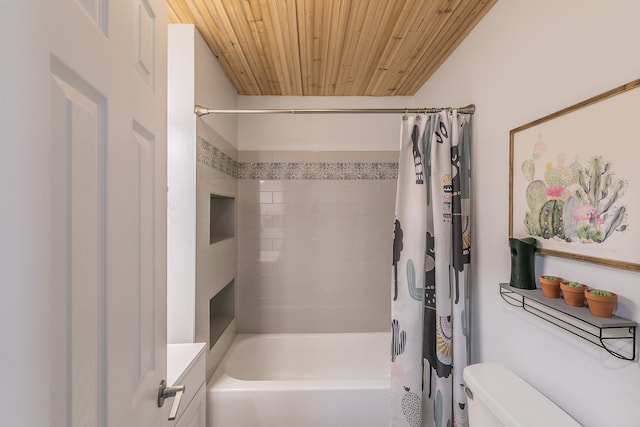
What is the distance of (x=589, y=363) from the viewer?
3.06 feet

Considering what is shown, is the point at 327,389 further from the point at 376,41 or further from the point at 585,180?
the point at 376,41

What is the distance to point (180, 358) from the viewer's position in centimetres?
141

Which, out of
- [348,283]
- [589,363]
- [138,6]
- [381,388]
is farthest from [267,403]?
[138,6]

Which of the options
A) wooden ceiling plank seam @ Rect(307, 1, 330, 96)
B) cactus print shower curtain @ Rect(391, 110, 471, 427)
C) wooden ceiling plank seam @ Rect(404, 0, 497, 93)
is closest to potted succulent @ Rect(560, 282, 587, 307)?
cactus print shower curtain @ Rect(391, 110, 471, 427)

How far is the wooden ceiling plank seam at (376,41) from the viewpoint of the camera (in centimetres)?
146

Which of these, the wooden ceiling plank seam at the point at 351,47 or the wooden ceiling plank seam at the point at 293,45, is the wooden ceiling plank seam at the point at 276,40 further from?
the wooden ceiling plank seam at the point at 351,47

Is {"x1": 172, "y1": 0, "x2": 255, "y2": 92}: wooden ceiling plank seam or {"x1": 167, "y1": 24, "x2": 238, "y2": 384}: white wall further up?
{"x1": 172, "y1": 0, "x2": 255, "y2": 92}: wooden ceiling plank seam

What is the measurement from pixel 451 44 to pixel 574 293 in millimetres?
1513

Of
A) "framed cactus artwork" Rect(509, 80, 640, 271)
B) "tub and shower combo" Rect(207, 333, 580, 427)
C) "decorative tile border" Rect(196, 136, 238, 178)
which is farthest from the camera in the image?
"decorative tile border" Rect(196, 136, 238, 178)

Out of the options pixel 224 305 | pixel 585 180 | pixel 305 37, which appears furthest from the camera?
pixel 224 305

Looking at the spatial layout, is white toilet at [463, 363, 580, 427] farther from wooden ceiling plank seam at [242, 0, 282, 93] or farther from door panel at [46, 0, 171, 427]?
wooden ceiling plank seam at [242, 0, 282, 93]

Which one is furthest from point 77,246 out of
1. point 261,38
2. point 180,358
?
point 261,38

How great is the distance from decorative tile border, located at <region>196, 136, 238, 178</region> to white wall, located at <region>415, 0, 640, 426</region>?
5.03ft

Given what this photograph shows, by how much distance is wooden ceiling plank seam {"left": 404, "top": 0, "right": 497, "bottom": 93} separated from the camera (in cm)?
144
